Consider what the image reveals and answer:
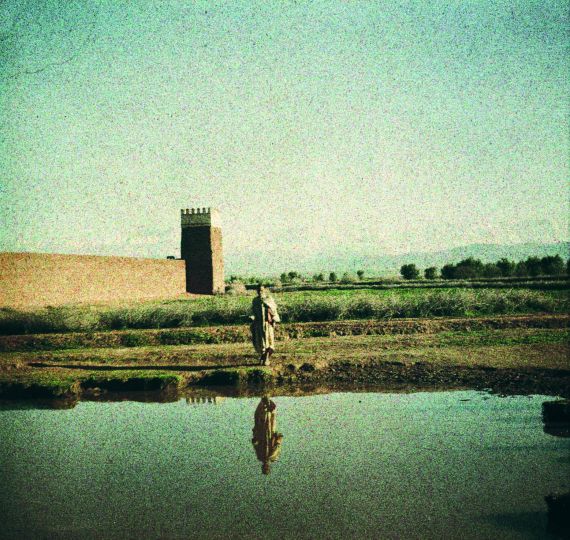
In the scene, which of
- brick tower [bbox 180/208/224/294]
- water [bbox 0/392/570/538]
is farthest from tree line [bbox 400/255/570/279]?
water [bbox 0/392/570/538]

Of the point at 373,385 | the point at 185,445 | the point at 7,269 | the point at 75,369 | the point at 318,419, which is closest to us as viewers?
the point at 185,445

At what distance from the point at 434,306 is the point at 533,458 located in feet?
47.5

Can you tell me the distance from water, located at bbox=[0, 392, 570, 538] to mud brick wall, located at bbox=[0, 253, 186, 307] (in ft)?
Result: 50.5

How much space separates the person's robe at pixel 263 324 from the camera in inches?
417

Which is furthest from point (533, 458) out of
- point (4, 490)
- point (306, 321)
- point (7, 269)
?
point (7, 269)

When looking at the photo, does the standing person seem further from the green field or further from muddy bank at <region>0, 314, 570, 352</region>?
the green field

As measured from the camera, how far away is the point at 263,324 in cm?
1054

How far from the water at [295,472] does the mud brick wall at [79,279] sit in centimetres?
1540

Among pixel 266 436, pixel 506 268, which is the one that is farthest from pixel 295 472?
pixel 506 268

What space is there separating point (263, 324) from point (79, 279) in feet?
62.7

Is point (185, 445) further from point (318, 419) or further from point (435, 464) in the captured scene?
point (435, 464)

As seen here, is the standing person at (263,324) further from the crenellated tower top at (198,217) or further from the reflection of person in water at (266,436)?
the crenellated tower top at (198,217)

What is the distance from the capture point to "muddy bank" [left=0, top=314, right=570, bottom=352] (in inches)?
613

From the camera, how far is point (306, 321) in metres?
18.8
